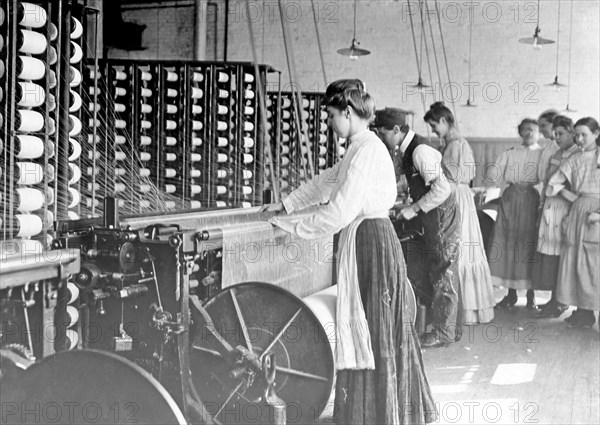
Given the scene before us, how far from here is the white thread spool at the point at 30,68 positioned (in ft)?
10.6

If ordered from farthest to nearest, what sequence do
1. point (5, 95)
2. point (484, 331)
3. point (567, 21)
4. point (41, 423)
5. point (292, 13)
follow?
point (292, 13) → point (567, 21) → point (484, 331) → point (5, 95) → point (41, 423)

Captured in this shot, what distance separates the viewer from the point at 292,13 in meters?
11.9

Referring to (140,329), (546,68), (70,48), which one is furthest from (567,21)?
(140,329)

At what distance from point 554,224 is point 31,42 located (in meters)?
3.95

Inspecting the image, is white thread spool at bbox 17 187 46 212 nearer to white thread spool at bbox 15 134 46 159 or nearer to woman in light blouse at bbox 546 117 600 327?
white thread spool at bbox 15 134 46 159

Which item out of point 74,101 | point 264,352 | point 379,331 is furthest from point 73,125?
point 379,331

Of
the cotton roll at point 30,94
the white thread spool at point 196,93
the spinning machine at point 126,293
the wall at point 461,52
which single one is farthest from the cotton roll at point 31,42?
the wall at point 461,52

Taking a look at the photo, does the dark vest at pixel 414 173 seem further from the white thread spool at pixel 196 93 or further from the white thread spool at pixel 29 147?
the white thread spool at pixel 196 93

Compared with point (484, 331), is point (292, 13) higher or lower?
higher

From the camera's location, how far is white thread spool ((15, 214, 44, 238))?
3074 millimetres

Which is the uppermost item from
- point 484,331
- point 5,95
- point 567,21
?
point 567,21

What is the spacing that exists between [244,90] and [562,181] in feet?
10.7

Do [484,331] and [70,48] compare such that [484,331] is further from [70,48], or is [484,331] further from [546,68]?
[546,68]

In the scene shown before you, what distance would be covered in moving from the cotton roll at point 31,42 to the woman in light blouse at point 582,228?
365 cm
